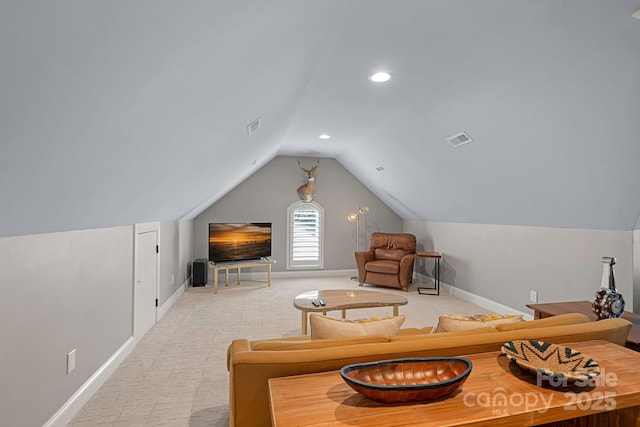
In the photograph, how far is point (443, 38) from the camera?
246 cm

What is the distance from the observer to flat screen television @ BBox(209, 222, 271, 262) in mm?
6605

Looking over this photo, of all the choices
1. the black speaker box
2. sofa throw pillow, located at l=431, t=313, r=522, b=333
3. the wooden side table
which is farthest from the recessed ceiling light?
the black speaker box

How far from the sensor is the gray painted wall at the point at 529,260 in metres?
3.61

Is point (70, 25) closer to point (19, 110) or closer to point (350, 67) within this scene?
point (19, 110)

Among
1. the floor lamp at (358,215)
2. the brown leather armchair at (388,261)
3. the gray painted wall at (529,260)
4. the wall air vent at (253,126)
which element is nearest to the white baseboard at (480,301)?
the gray painted wall at (529,260)

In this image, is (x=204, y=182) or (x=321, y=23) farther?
(x=204, y=182)

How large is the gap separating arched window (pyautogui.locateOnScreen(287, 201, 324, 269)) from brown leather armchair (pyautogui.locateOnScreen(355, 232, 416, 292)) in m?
1.20

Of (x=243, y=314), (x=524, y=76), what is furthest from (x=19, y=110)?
(x=243, y=314)

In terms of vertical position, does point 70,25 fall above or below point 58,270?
above

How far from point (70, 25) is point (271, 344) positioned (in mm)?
1568

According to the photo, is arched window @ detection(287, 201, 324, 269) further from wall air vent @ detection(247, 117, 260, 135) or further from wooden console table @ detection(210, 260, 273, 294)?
wall air vent @ detection(247, 117, 260, 135)

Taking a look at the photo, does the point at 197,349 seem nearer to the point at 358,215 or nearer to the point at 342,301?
the point at 342,301

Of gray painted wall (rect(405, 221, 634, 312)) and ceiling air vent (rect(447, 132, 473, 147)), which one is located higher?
ceiling air vent (rect(447, 132, 473, 147))

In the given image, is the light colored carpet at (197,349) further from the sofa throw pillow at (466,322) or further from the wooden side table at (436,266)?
the sofa throw pillow at (466,322)
